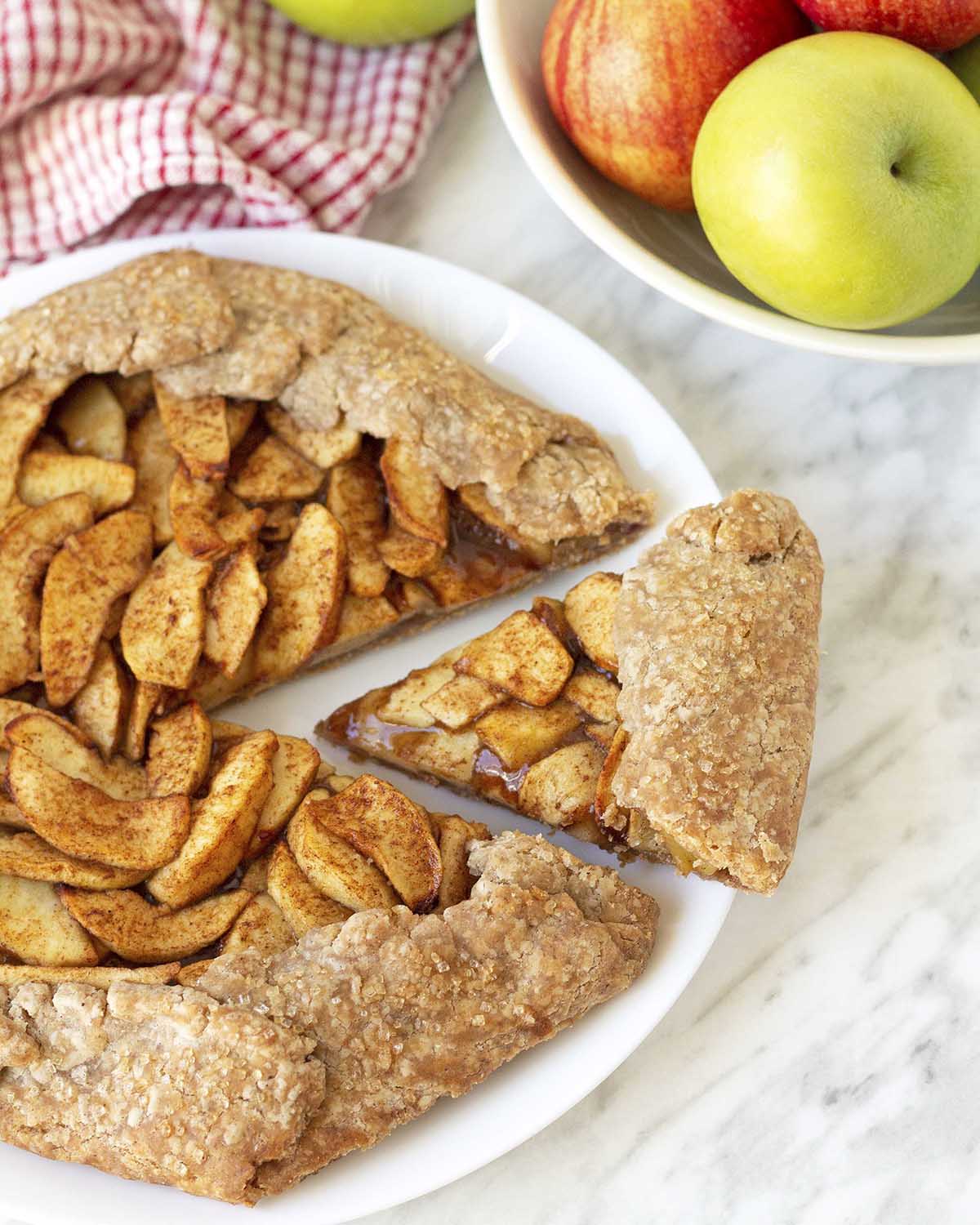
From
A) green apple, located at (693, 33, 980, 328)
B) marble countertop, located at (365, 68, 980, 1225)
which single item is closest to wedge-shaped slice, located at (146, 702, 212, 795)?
marble countertop, located at (365, 68, 980, 1225)

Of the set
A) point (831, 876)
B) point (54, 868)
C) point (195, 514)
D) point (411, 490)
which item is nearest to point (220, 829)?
point (54, 868)

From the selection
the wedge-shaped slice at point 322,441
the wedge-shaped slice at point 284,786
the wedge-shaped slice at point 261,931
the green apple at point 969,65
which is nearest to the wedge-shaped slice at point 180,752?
the wedge-shaped slice at point 284,786

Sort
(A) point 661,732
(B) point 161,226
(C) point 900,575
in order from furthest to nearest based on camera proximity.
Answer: (B) point 161,226, (C) point 900,575, (A) point 661,732

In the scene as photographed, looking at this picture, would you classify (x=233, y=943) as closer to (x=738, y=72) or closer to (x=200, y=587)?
(x=200, y=587)

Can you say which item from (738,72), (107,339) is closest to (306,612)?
(107,339)

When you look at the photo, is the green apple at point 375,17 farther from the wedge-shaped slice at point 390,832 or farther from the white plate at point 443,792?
the wedge-shaped slice at point 390,832

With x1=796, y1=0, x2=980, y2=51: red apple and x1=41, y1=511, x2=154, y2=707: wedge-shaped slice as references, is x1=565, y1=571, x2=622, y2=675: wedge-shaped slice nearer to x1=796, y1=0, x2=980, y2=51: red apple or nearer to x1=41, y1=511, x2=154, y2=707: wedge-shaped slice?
x1=41, y1=511, x2=154, y2=707: wedge-shaped slice
